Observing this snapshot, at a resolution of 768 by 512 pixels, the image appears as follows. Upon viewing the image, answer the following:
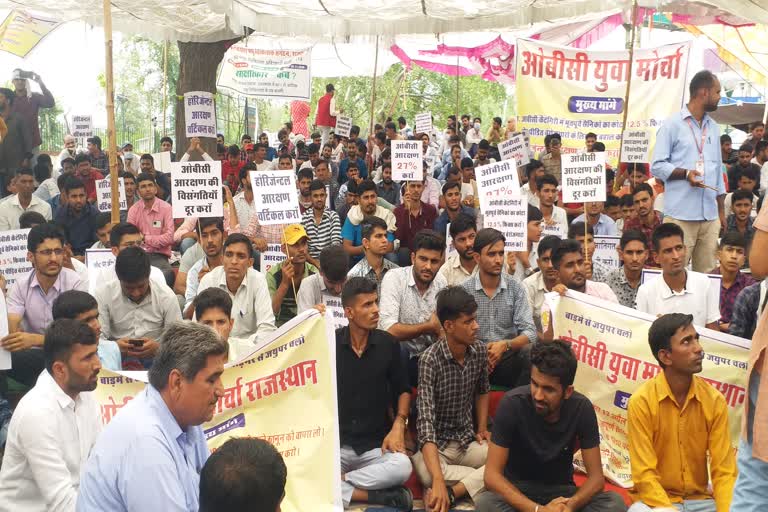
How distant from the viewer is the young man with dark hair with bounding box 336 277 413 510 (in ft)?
16.8

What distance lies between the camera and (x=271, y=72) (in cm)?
1533

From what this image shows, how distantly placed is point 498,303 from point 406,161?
4.75 m

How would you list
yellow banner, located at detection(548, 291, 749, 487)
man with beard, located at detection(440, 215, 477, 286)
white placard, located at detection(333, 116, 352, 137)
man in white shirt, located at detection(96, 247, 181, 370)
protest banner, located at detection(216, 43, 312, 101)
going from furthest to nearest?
white placard, located at detection(333, 116, 352, 137) → protest banner, located at detection(216, 43, 312, 101) → man with beard, located at detection(440, 215, 477, 286) → man in white shirt, located at detection(96, 247, 181, 370) → yellow banner, located at detection(548, 291, 749, 487)

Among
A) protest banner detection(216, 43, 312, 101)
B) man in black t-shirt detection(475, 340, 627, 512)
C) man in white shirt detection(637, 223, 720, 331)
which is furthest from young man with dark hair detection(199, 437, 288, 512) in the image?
protest banner detection(216, 43, 312, 101)

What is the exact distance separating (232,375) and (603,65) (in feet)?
23.3

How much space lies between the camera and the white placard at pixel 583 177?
7797 mm

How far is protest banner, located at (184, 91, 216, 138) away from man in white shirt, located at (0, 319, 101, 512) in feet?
23.8

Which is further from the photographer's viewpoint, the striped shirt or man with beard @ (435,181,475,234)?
man with beard @ (435,181,475,234)

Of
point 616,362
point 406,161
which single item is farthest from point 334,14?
point 616,362

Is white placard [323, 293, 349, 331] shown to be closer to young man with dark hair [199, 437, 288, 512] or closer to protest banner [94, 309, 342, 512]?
protest banner [94, 309, 342, 512]

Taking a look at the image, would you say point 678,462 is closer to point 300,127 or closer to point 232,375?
point 232,375

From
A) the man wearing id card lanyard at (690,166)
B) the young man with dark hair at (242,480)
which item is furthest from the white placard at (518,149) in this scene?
the young man with dark hair at (242,480)

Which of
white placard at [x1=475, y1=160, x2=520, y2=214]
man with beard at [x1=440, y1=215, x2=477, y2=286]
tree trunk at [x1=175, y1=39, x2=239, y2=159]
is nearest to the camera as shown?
man with beard at [x1=440, y1=215, x2=477, y2=286]

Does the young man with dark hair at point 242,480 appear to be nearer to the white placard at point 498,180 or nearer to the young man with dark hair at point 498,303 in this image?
the young man with dark hair at point 498,303
